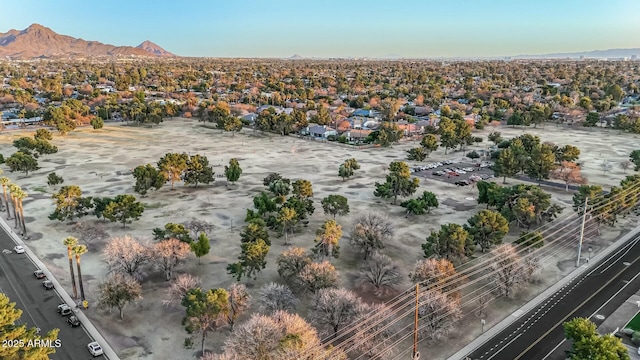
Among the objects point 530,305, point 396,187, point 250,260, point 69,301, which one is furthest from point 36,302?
point 396,187

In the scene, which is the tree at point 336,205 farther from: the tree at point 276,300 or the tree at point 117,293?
the tree at point 117,293

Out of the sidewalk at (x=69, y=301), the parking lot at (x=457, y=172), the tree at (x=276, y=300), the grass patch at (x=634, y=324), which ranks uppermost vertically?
the tree at (x=276, y=300)

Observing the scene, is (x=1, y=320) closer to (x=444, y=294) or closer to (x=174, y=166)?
(x=444, y=294)

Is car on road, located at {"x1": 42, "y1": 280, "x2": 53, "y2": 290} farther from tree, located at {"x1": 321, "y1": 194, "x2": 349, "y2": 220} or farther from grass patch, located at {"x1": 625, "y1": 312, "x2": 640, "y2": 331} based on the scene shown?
grass patch, located at {"x1": 625, "y1": 312, "x2": 640, "y2": 331}

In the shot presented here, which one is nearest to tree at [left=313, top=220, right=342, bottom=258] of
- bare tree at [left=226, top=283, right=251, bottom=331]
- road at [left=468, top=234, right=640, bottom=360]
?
bare tree at [left=226, top=283, right=251, bottom=331]

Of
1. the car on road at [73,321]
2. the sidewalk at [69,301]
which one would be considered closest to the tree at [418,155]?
the sidewalk at [69,301]

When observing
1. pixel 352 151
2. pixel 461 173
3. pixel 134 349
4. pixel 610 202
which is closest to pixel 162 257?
pixel 134 349
